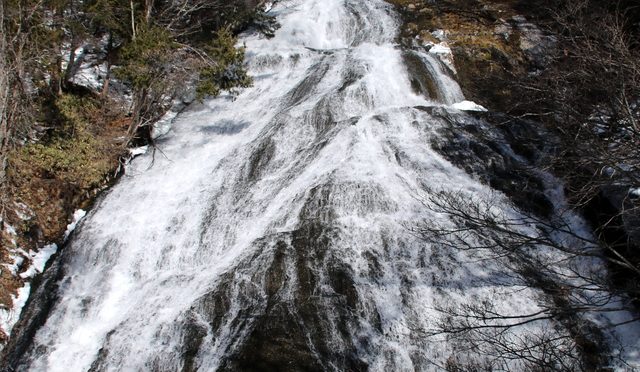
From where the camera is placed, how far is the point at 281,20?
19.5 m

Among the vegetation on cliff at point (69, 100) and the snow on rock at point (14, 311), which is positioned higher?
the vegetation on cliff at point (69, 100)

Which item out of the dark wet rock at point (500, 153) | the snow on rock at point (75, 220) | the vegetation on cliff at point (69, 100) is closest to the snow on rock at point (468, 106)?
the dark wet rock at point (500, 153)

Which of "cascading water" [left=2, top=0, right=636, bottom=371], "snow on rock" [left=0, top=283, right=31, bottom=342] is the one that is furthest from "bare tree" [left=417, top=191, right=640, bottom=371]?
"snow on rock" [left=0, top=283, right=31, bottom=342]

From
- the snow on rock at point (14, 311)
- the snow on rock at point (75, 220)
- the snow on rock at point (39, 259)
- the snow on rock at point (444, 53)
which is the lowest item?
the snow on rock at point (444, 53)

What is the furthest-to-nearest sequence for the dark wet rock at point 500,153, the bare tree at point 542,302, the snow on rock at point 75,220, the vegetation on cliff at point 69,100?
the snow on rock at point 75,220 < the vegetation on cliff at point 69,100 < the dark wet rock at point 500,153 < the bare tree at point 542,302

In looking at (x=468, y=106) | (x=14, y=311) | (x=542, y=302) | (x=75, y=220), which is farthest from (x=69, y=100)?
(x=542, y=302)

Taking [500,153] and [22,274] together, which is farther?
[500,153]

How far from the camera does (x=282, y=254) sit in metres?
8.05

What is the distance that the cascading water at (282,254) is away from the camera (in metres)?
6.94

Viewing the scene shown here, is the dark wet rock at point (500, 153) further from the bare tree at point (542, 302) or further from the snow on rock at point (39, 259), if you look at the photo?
the snow on rock at point (39, 259)

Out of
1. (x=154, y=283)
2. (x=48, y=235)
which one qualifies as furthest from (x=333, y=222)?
(x=48, y=235)

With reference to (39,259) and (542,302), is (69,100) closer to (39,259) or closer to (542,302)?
(39,259)

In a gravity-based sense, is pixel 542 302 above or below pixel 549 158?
below

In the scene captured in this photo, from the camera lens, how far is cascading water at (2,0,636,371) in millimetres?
6941
